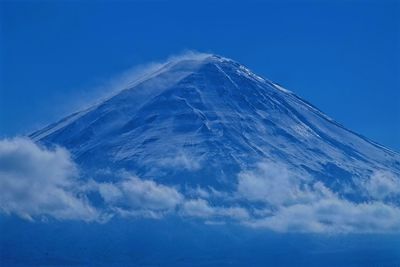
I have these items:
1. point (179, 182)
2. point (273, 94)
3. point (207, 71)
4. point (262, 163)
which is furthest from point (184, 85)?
point (179, 182)

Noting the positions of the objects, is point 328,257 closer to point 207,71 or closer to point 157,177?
point 157,177

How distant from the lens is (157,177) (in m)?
30.7

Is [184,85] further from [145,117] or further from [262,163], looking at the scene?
[262,163]

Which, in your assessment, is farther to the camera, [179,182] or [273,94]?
[273,94]

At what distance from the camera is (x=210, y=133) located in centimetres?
3634

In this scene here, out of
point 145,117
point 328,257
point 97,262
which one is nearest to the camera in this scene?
point 97,262

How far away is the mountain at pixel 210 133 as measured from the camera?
107ft

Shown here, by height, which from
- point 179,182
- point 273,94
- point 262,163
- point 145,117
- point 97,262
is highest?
point 273,94

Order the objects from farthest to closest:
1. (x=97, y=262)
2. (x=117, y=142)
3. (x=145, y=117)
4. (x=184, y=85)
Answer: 1. (x=184, y=85)
2. (x=145, y=117)
3. (x=117, y=142)
4. (x=97, y=262)

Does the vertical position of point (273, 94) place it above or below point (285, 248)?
above

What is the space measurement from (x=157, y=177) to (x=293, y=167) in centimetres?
681

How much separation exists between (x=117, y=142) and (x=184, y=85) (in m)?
7.12

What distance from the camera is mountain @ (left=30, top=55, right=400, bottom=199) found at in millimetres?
32688

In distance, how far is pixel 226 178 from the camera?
31.3 metres
